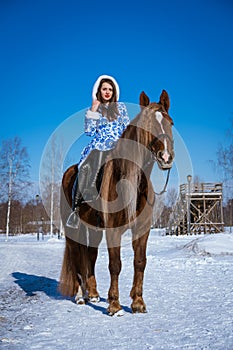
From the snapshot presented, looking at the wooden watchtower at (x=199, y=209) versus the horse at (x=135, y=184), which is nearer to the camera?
the horse at (x=135, y=184)

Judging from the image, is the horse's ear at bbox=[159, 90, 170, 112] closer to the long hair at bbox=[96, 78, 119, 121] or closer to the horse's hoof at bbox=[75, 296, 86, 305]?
the long hair at bbox=[96, 78, 119, 121]

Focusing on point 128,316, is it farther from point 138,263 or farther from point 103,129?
point 103,129

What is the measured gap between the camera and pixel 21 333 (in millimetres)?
Answer: 3121

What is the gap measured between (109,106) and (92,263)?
2295mm

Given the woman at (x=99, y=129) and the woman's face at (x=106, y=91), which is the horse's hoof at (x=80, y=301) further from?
the woman's face at (x=106, y=91)

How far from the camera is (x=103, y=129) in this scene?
461cm

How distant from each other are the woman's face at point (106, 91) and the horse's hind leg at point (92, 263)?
1.90m

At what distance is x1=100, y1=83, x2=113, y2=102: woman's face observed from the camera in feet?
15.6

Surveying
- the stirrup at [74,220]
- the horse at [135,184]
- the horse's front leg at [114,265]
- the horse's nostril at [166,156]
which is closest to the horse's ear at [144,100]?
the horse at [135,184]

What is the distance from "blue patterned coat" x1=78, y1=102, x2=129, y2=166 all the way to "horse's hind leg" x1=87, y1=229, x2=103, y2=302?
1.19 meters

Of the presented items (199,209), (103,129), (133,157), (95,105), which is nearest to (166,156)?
(133,157)

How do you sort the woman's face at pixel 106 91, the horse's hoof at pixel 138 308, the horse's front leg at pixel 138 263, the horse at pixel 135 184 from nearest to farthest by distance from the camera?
the horse at pixel 135 184
the horse's hoof at pixel 138 308
the horse's front leg at pixel 138 263
the woman's face at pixel 106 91

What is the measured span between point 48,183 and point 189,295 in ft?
84.8

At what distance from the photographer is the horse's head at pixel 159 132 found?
11.4 feet
